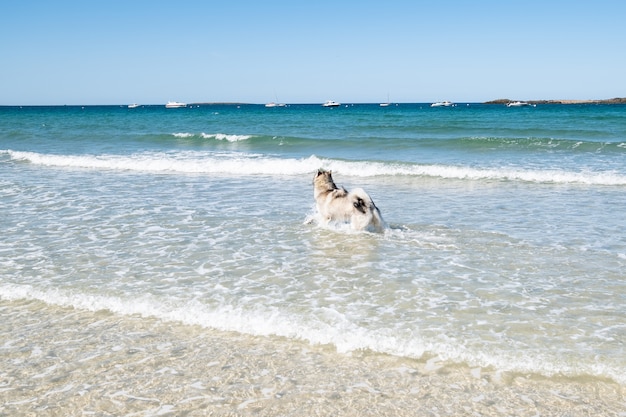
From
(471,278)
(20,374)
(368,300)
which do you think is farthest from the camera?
(471,278)

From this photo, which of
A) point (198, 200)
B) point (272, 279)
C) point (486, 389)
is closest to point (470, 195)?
point (198, 200)

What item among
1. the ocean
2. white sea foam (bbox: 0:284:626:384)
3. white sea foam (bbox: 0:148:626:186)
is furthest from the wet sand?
white sea foam (bbox: 0:148:626:186)

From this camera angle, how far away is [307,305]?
625 cm

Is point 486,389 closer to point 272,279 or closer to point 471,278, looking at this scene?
point 471,278

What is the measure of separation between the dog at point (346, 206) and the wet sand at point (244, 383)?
434cm

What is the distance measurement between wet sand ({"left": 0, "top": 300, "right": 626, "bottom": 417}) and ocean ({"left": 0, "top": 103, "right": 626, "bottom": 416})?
19mm

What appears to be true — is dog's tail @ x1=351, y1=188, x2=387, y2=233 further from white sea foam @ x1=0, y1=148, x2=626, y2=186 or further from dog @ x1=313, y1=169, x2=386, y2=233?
white sea foam @ x1=0, y1=148, x2=626, y2=186

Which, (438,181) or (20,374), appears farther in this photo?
(438,181)

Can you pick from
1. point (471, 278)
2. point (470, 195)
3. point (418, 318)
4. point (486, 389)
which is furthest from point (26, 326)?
point (470, 195)

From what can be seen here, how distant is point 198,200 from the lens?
1339 cm

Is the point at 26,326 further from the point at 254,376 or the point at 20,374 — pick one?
the point at 254,376

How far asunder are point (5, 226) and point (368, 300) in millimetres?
7515

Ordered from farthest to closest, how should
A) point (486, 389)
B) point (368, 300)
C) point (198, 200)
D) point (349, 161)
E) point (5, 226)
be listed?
point (349, 161) < point (198, 200) < point (5, 226) < point (368, 300) < point (486, 389)

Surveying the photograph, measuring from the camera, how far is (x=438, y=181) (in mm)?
16984
